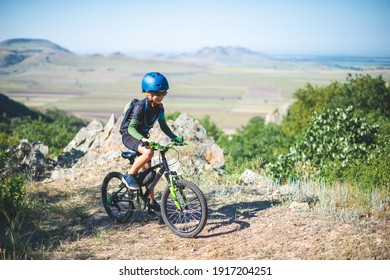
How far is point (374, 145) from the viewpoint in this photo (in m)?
12.2

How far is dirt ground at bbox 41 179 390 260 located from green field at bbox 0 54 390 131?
4183 millimetres

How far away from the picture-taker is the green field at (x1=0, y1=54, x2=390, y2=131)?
20.8m

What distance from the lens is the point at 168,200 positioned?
4.86 metres

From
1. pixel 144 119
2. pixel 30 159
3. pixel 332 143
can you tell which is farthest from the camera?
pixel 332 143

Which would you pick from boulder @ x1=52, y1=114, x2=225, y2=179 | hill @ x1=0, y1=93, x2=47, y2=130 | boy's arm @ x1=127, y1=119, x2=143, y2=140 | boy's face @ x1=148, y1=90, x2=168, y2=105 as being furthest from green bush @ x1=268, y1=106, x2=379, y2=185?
hill @ x1=0, y1=93, x2=47, y2=130

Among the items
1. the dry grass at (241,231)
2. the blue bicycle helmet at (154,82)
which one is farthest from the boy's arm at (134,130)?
the dry grass at (241,231)

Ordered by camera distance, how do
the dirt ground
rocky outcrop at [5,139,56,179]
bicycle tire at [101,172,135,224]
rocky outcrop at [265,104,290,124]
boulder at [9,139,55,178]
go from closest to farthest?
1. the dirt ground
2. bicycle tire at [101,172,135,224]
3. rocky outcrop at [5,139,56,179]
4. boulder at [9,139,55,178]
5. rocky outcrop at [265,104,290,124]

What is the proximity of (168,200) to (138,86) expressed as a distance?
37.6 m

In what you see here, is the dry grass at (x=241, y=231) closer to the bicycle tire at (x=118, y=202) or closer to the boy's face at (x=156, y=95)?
the bicycle tire at (x=118, y=202)

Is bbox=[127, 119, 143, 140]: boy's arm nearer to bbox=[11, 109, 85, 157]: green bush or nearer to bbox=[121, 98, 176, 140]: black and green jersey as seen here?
bbox=[121, 98, 176, 140]: black and green jersey

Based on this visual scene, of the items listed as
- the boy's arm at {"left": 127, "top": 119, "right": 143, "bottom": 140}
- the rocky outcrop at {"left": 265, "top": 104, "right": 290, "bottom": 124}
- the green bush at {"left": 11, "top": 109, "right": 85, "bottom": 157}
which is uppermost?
the boy's arm at {"left": 127, "top": 119, "right": 143, "bottom": 140}

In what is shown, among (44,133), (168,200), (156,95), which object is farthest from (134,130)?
(44,133)

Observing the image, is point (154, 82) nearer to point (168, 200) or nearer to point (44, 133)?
point (168, 200)

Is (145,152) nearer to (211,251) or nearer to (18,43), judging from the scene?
(211,251)
